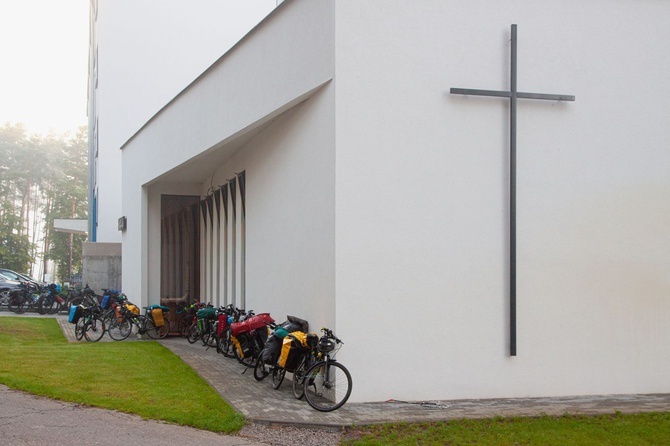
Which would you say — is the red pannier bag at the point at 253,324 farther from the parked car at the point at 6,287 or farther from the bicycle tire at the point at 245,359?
the parked car at the point at 6,287

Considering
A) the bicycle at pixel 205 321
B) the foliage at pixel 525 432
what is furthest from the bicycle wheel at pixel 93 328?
the foliage at pixel 525 432

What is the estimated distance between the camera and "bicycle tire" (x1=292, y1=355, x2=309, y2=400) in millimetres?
9172

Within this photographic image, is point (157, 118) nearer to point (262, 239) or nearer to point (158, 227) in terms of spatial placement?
point (158, 227)

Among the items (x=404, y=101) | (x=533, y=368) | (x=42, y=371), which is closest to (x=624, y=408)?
(x=533, y=368)

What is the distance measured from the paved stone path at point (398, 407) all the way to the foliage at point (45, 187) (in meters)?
47.5

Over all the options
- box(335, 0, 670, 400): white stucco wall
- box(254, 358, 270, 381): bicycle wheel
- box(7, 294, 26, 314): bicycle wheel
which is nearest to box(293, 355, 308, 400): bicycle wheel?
box(335, 0, 670, 400): white stucco wall

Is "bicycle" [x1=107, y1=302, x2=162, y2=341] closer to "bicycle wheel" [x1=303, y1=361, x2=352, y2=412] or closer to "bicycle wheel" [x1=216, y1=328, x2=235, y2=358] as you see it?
"bicycle wheel" [x1=216, y1=328, x2=235, y2=358]

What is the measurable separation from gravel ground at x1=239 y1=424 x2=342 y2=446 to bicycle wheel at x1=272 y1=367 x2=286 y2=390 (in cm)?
205

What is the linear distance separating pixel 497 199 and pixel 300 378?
3.39m

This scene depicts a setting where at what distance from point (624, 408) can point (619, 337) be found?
134 cm

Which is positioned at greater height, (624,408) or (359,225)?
(359,225)

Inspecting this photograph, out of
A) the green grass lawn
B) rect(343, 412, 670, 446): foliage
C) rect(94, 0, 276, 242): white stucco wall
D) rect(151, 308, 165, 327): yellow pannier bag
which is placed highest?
rect(94, 0, 276, 242): white stucco wall

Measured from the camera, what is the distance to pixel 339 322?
8945 mm

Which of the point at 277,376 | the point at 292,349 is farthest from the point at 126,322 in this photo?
the point at 292,349
